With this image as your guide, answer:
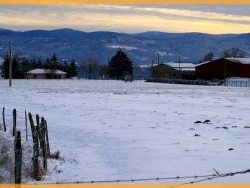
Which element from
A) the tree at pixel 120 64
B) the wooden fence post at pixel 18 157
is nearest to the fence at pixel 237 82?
the tree at pixel 120 64

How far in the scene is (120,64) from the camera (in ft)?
387

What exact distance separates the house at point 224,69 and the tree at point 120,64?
25924 mm

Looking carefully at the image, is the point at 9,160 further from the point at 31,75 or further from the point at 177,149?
the point at 31,75

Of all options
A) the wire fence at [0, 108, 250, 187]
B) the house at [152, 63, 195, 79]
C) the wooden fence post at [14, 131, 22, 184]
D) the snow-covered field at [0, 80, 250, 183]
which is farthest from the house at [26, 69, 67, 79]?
the wooden fence post at [14, 131, 22, 184]

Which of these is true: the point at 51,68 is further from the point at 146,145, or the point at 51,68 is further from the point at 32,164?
the point at 32,164

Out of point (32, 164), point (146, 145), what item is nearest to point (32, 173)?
point (32, 164)

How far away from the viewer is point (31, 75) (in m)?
150

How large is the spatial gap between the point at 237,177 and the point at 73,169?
3.96 m

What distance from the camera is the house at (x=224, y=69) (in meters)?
87.4

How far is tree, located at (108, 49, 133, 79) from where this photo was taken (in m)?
118

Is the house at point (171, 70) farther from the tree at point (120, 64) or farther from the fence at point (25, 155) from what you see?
the fence at point (25, 155)

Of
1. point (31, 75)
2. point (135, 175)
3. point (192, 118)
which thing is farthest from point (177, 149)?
point (31, 75)

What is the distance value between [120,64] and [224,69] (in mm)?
34977

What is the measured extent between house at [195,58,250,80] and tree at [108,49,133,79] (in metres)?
25.9
